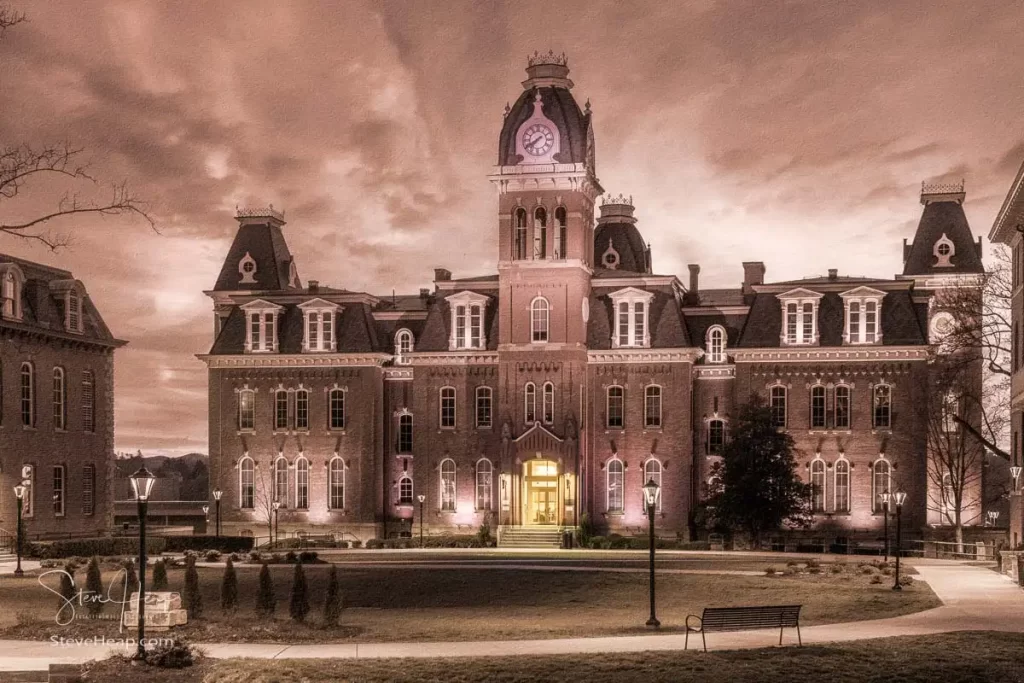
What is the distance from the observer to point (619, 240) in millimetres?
77500

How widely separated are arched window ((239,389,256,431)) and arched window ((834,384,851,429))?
28668 millimetres

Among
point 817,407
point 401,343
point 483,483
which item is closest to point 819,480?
point 817,407

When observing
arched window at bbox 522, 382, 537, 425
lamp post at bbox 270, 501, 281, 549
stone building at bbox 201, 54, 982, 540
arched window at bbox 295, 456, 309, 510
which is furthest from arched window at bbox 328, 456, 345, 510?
arched window at bbox 522, 382, 537, 425

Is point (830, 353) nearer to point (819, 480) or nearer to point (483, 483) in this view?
A: point (819, 480)

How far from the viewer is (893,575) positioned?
40844 mm

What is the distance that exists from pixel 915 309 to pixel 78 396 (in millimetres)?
38022

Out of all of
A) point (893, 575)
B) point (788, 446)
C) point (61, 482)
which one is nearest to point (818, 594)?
point (893, 575)

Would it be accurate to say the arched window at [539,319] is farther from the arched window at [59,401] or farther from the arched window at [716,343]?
the arched window at [59,401]

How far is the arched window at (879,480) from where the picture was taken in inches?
2470

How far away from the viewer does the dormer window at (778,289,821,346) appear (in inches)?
2532

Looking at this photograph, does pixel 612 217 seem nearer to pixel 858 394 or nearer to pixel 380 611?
pixel 858 394

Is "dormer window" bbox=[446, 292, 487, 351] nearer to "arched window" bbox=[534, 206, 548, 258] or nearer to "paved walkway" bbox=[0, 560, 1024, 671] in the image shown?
"arched window" bbox=[534, 206, 548, 258]

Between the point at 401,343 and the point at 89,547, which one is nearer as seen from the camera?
the point at 89,547

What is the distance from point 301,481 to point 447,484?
7.49 meters
